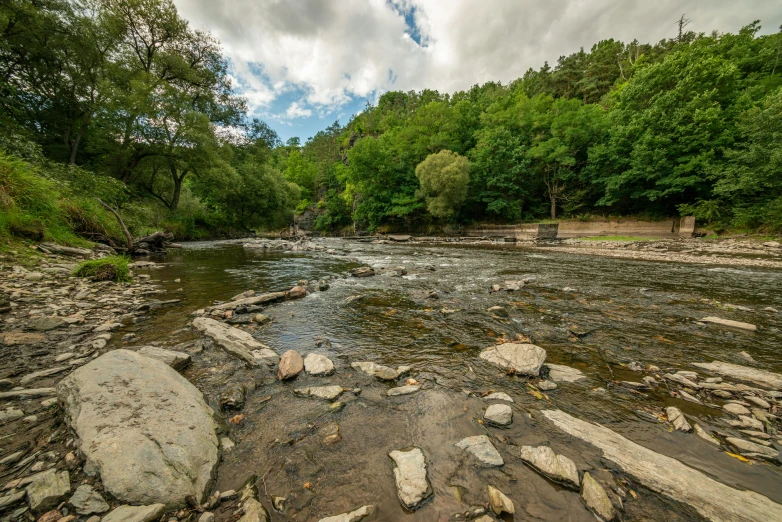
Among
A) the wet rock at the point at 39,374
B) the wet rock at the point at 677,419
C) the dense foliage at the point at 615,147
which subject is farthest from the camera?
the dense foliage at the point at 615,147

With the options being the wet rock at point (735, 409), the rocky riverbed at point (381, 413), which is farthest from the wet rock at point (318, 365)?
the wet rock at point (735, 409)

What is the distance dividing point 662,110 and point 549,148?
9.09 meters

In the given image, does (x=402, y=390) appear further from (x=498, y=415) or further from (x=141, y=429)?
(x=141, y=429)

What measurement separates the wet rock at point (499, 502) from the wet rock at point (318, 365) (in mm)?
1996

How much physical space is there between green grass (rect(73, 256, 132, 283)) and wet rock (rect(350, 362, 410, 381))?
698 cm

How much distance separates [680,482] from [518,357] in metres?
1.62

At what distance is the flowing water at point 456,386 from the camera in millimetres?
1698

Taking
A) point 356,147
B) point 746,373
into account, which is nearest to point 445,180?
point 356,147

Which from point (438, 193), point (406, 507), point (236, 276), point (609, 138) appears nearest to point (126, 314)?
point (236, 276)

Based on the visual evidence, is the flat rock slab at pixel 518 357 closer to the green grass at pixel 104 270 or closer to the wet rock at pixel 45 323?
the wet rock at pixel 45 323

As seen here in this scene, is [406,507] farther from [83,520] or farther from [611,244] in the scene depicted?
[611,244]

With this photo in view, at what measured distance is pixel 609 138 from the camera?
2894 cm

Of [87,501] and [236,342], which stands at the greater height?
[87,501]

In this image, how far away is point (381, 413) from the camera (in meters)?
2.46
